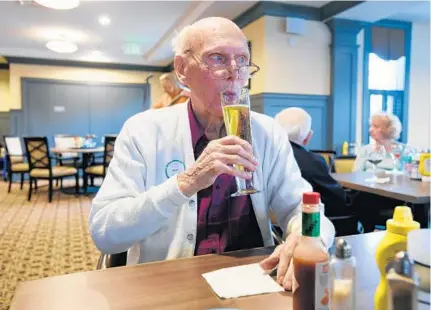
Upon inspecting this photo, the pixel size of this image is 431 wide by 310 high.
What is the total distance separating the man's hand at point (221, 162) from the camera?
0.90 m

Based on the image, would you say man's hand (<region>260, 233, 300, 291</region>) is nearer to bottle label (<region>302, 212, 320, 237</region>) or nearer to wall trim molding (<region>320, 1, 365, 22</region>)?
bottle label (<region>302, 212, 320, 237</region>)

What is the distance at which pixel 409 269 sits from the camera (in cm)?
50

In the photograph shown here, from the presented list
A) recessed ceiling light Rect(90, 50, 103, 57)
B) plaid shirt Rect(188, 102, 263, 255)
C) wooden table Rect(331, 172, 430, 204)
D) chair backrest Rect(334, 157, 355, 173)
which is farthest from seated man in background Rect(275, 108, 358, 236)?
recessed ceiling light Rect(90, 50, 103, 57)

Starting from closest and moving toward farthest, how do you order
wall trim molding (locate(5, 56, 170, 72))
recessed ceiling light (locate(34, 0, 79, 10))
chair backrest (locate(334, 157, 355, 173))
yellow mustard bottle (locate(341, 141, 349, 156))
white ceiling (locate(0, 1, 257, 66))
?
recessed ceiling light (locate(34, 0, 79, 10)) < chair backrest (locate(334, 157, 355, 173)) < white ceiling (locate(0, 1, 257, 66)) < yellow mustard bottle (locate(341, 141, 349, 156)) < wall trim molding (locate(5, 56, 170, 72))

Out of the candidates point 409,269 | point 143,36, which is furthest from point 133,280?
point 143,36

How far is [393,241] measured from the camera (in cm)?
63

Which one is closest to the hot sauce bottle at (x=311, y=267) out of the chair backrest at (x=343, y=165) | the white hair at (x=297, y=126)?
the white hair at (x=297, y=126)

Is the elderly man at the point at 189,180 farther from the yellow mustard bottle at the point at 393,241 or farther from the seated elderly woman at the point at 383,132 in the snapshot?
the seated elderly woman at the point at 383,132

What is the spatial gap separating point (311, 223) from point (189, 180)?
446 mm

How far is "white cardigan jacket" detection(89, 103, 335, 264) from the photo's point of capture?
101cm

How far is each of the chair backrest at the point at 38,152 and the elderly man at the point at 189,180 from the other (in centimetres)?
485

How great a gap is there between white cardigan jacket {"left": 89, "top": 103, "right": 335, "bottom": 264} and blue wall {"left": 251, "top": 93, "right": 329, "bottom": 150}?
364 centimetres

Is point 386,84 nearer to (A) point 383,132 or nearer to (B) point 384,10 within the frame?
(B) point 384,10

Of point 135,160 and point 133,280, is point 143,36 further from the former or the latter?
point 133,280
